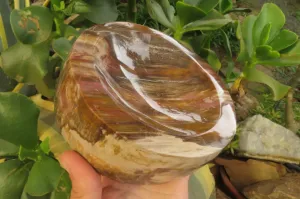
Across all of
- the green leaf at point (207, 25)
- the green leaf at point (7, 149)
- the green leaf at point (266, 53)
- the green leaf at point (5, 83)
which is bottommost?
the green leaf at point (5, 83)

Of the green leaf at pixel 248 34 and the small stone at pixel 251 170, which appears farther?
the small stone at pixel 251 170

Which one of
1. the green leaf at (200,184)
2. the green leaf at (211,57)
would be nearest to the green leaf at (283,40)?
the green leaf at (211,57)

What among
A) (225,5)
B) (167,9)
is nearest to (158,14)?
(167,9)

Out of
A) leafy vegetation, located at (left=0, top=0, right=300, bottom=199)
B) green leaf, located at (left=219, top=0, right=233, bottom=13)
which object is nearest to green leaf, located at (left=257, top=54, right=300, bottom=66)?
leafy vegetation, located at (left=0, top=0, right=300, bottom=199)

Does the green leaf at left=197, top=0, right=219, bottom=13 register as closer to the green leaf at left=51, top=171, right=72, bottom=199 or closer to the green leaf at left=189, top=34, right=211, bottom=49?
the green leaf at left=189, top=34, right=211, bottom=49

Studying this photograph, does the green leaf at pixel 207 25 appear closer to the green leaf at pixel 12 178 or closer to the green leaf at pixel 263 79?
the green leaf at pixel 263 79

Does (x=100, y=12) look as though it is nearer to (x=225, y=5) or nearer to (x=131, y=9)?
(x=131, y=9)
